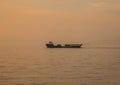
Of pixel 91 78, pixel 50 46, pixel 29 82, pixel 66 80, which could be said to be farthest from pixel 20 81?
pixel 50 46

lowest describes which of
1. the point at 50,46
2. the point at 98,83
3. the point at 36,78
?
the point at 98,83

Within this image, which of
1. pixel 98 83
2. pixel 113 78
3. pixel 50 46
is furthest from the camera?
pixel 50 46

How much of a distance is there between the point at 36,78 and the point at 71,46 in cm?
9436

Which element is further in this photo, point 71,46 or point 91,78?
point 71,46

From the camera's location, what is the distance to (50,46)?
13388 cm

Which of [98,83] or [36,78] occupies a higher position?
[36,78]

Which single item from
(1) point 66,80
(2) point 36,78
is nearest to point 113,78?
(1) point 66,80

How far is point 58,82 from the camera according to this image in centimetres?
3897

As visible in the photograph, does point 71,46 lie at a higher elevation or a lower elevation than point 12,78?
higher

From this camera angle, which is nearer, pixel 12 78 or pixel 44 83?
pixel 44 83

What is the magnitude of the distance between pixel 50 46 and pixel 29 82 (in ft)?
313

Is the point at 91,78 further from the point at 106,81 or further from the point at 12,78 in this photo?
the point at 12,78

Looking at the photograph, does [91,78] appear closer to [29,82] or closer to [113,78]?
[113,78]

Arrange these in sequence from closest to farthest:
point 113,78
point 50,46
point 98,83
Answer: point 98,83 → point 113,78 → point 50,46
